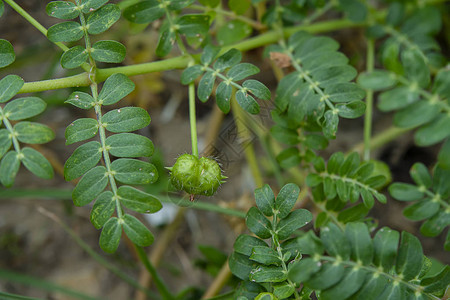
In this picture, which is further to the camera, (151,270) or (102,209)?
(151,270)

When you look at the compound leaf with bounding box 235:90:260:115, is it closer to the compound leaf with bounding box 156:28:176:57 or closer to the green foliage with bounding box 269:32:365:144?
the green foliage with bounding box 269:32:365:144

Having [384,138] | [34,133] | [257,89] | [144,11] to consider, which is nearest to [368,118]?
[384,138]

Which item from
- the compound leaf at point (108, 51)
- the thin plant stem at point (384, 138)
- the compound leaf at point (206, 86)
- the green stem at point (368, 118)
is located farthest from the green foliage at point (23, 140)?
the thin plant stem at point (384, 138)

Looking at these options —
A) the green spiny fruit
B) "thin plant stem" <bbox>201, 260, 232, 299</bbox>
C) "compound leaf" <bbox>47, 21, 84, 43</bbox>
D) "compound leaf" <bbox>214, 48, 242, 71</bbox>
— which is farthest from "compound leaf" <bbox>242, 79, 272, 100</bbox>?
"thin plant stem" <bbox>201, 260, 232, 299</bbox>

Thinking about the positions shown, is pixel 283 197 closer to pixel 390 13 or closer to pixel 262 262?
pixel 262 262

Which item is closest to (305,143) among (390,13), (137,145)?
(137,145)

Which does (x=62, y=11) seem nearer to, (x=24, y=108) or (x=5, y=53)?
(x=5, y=53)

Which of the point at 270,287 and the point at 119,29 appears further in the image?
the point at 119,29

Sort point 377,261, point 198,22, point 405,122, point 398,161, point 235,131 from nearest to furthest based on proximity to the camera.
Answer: point 405,122 < point 377,261 < point 198,22 < point 235,131 < point 398,161
